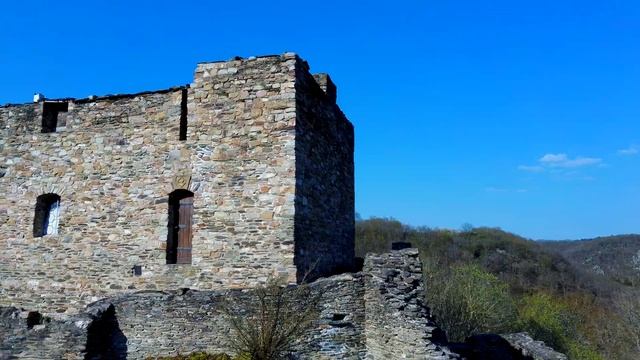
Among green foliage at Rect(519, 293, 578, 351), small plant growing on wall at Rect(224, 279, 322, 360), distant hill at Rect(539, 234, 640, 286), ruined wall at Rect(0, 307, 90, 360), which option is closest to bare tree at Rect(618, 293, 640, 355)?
green foliage at Rect(519, 293, 578, 351)

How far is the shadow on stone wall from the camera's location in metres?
10.6

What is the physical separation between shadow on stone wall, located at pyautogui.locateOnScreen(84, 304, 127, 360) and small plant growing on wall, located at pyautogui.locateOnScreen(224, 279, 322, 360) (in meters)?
2.44

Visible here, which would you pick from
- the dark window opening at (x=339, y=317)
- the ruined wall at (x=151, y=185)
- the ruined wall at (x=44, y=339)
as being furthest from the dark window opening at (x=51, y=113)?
the dark window opening at (x=339, y=317)

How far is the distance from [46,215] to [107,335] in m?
4.77

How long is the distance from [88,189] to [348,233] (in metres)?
7.26

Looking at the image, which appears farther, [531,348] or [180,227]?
[531,348]

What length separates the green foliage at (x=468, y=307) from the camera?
2583 centimetres

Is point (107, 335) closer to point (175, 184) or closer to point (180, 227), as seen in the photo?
point (180, 227)

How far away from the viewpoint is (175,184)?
40.7 feet

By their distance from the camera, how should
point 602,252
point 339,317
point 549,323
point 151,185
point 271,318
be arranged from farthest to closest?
point 602,252 < point 549,323 < point 151,185 < point 339,317 < point 271,318

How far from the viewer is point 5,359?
1059 cm

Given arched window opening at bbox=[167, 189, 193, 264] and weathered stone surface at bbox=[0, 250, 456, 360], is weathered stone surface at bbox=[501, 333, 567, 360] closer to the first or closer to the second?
weathered stone surface at bbox=[0, 250, 456, 360]

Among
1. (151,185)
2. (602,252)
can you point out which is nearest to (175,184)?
(151,185)

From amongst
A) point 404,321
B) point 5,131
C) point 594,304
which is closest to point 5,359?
point 5,131
